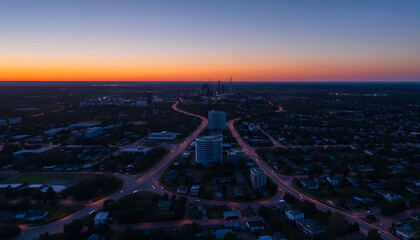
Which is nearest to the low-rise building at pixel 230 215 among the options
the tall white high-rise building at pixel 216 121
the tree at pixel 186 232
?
the tree at pixel 186 232

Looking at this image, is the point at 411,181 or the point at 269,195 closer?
the point at 269,195

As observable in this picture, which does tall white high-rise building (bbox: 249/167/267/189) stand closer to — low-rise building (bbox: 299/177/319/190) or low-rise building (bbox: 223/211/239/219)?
low-rise building (bbox: 299/177/319/190)

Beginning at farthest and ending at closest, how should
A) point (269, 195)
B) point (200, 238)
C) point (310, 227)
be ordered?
point (269, 195)
point (310, 227)
point (200, 238)

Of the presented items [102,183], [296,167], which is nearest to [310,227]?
[296,167]

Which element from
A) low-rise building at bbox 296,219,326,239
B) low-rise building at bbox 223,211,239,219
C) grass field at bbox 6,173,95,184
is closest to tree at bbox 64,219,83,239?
low-rise building at bbox 223,211,239,219

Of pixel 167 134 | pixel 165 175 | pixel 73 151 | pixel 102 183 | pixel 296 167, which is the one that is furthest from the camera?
pixel 167 134

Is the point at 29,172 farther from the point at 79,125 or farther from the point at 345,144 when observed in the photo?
the point at 345,144
